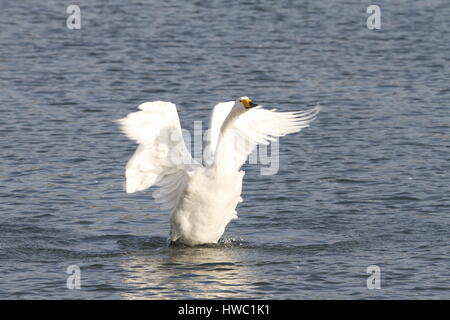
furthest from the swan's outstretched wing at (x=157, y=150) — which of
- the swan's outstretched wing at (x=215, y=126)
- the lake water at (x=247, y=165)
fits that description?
the lake water at (x=247, y=165)

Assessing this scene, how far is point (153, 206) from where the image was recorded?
653 inches

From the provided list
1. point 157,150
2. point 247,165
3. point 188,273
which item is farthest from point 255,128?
point 247,165

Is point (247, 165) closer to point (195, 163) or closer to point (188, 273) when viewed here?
point (195, 163)

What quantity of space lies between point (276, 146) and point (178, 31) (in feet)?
31.1

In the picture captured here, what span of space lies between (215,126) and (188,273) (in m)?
2.25

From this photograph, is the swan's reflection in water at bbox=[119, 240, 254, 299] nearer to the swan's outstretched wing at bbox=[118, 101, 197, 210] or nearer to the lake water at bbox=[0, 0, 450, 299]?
the lake water at bbox=[0, 0, 450, 299]

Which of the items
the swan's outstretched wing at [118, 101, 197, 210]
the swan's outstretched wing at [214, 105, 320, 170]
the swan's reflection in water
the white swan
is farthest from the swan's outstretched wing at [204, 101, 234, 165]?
the swan's reflection in water

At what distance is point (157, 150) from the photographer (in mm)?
13781

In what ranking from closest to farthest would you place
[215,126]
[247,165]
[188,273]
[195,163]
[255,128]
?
[188,273] < [195,163] < [255,128] < [215,126] < [247,165]

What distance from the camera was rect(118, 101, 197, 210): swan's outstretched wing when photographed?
13.5m

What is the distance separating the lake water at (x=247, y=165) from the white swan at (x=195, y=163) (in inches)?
18.6

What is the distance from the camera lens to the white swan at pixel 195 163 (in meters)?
13.6

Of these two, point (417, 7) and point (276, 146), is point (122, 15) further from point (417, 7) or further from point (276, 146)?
point (276, 146)

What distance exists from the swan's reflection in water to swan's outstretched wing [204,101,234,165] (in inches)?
48.9
